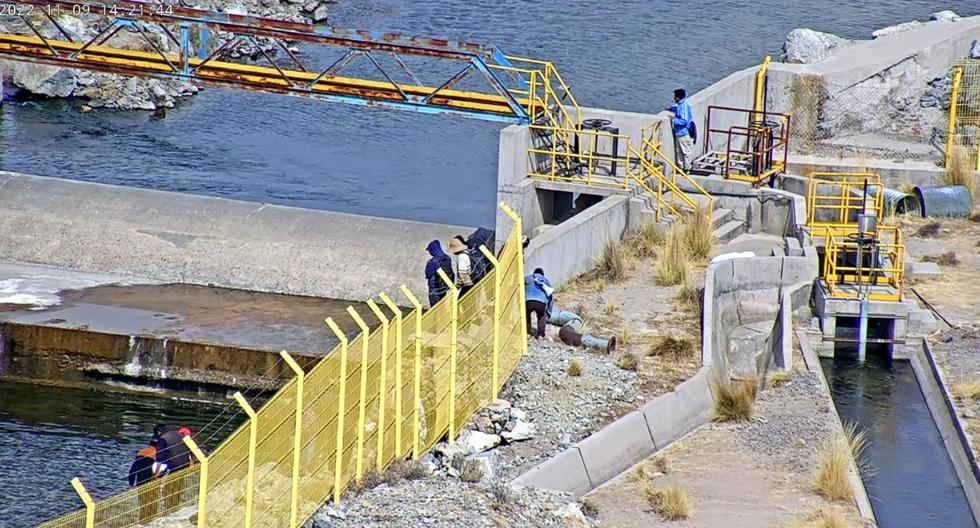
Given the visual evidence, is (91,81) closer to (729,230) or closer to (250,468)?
(729,230)

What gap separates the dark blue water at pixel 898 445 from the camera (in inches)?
719

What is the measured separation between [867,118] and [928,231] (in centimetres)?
482

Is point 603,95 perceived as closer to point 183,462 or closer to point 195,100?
point 195,100

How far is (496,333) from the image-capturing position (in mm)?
18359

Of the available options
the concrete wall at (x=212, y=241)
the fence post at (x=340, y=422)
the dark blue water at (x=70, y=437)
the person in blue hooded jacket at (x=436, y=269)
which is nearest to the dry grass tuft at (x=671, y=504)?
the fence post at (x=340, y=422)

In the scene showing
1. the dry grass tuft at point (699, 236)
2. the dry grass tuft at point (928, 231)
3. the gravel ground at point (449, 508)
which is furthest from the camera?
the dry grass tuft at point (928, 231)

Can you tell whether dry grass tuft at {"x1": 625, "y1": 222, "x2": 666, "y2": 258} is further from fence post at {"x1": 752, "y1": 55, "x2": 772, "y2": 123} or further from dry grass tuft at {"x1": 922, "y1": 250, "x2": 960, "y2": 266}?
fence post at {"x1": 752, "y1": 55, "x2": 772, "y2": 123}

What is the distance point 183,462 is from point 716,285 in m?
9.01

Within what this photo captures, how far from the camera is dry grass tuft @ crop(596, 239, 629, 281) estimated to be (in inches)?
934

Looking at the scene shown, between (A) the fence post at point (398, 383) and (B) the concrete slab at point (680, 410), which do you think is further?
(B) the concrete slab at point (680, 410)

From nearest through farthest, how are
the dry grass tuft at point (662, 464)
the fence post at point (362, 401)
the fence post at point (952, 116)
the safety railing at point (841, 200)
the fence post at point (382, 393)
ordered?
the fence post at point (362, 401)
the fence post at point (382, 393)
the dry grass tuft at point (662, 464)
the safety railing at point (841, 200)
the fence post at point (952, 116)

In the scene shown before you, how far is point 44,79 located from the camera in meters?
38.9

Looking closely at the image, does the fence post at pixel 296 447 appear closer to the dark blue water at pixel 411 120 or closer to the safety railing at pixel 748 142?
the safety railing at pixel 748 142

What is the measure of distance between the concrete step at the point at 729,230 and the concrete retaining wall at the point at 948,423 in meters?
3.91
